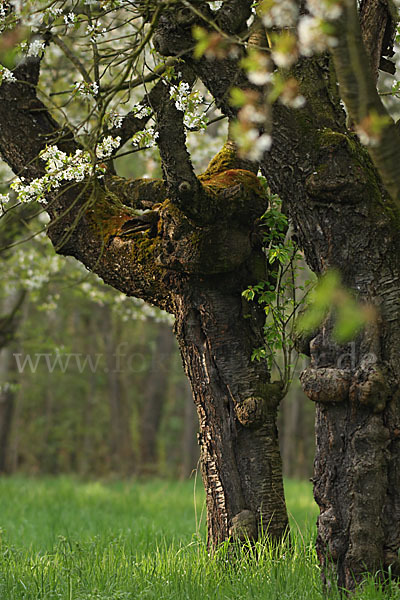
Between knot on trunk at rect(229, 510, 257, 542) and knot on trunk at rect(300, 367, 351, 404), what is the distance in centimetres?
124

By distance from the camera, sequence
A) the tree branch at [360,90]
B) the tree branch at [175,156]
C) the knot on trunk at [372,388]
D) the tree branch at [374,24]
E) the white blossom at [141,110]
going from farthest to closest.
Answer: the white blossom at [141,110] < the tree branch at [374,24] < the tree branch at [175,156] < the knot on trunk at [372,388] < the tree branch at [360,90]

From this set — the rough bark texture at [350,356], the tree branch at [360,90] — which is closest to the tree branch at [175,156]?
the rough bark texture at [350,356]

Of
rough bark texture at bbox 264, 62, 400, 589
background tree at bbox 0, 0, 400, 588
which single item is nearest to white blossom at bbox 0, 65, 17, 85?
background tree at bbox 0, 0, 400, 588

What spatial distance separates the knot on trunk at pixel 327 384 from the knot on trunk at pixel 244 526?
1.24 meters

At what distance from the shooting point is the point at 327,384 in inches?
153

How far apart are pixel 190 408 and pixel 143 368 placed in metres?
4.95

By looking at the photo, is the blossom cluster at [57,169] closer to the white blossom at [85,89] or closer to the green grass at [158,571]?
the white blossom at [85,89]

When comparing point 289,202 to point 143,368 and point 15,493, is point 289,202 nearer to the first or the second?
point 15,493

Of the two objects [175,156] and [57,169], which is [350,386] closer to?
[175,156]

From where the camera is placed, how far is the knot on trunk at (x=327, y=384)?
3.87 metres

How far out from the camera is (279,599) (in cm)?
381

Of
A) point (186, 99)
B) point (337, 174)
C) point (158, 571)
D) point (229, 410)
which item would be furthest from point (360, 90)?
point (158, 571)

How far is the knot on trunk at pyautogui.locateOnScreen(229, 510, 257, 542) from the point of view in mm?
4715

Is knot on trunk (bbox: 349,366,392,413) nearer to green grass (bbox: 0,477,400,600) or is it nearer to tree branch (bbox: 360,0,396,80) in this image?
green grass (bbox: 0,477,400,600)
